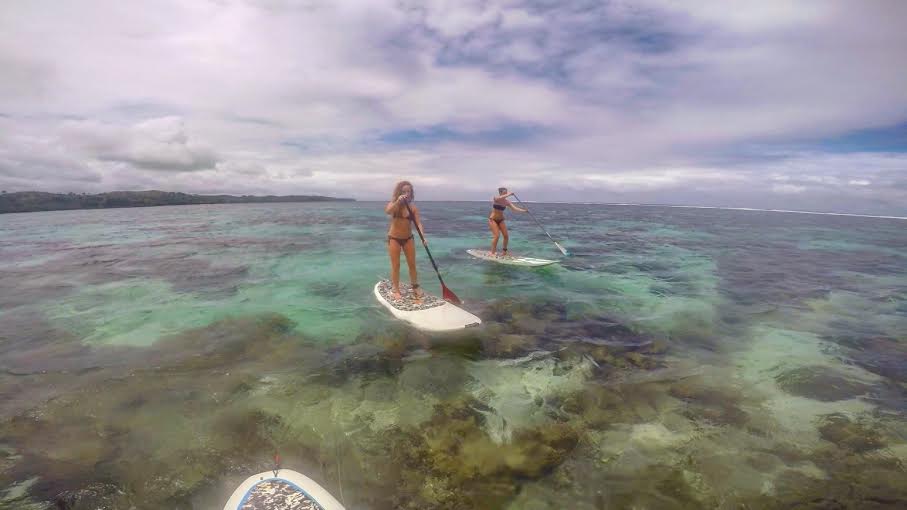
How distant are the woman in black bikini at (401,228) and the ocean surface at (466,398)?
1.46 m

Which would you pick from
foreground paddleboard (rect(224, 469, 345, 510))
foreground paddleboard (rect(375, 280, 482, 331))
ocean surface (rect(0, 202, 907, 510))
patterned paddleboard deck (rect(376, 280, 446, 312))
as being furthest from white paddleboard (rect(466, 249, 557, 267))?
foreground paddleboard (rect(224, 469, 345, 510))

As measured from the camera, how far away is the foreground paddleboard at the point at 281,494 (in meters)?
4.50

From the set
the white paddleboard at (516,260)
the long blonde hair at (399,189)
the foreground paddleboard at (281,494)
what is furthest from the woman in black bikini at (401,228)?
the white paddleboard at (516,260)

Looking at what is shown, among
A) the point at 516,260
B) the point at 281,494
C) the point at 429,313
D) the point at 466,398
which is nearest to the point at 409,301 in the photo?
the point at 429,313

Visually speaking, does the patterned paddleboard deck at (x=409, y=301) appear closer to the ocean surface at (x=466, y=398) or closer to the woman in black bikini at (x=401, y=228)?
the woman in black bikini at (x=401, y=228)

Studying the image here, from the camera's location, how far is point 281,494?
15.4 feet

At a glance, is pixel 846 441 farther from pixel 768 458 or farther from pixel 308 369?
pixel 308 369

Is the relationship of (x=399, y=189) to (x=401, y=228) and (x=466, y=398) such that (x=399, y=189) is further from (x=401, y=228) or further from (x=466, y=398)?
(x=466, y=398)

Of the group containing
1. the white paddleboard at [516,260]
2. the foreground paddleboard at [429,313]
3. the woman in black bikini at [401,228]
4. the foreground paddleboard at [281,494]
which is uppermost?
the woman in black bikini at [401,228]

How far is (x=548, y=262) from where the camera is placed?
61.3ft

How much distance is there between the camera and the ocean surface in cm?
517

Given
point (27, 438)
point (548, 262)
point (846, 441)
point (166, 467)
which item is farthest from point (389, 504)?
point (548, 262)

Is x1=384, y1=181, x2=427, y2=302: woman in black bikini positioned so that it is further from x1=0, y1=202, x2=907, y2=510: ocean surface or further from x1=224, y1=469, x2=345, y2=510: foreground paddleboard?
x1=224, y1=469, x2=345, y2=510: foreground paddleboard

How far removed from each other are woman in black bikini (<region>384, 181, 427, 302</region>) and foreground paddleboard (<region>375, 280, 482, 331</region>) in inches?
13.1
